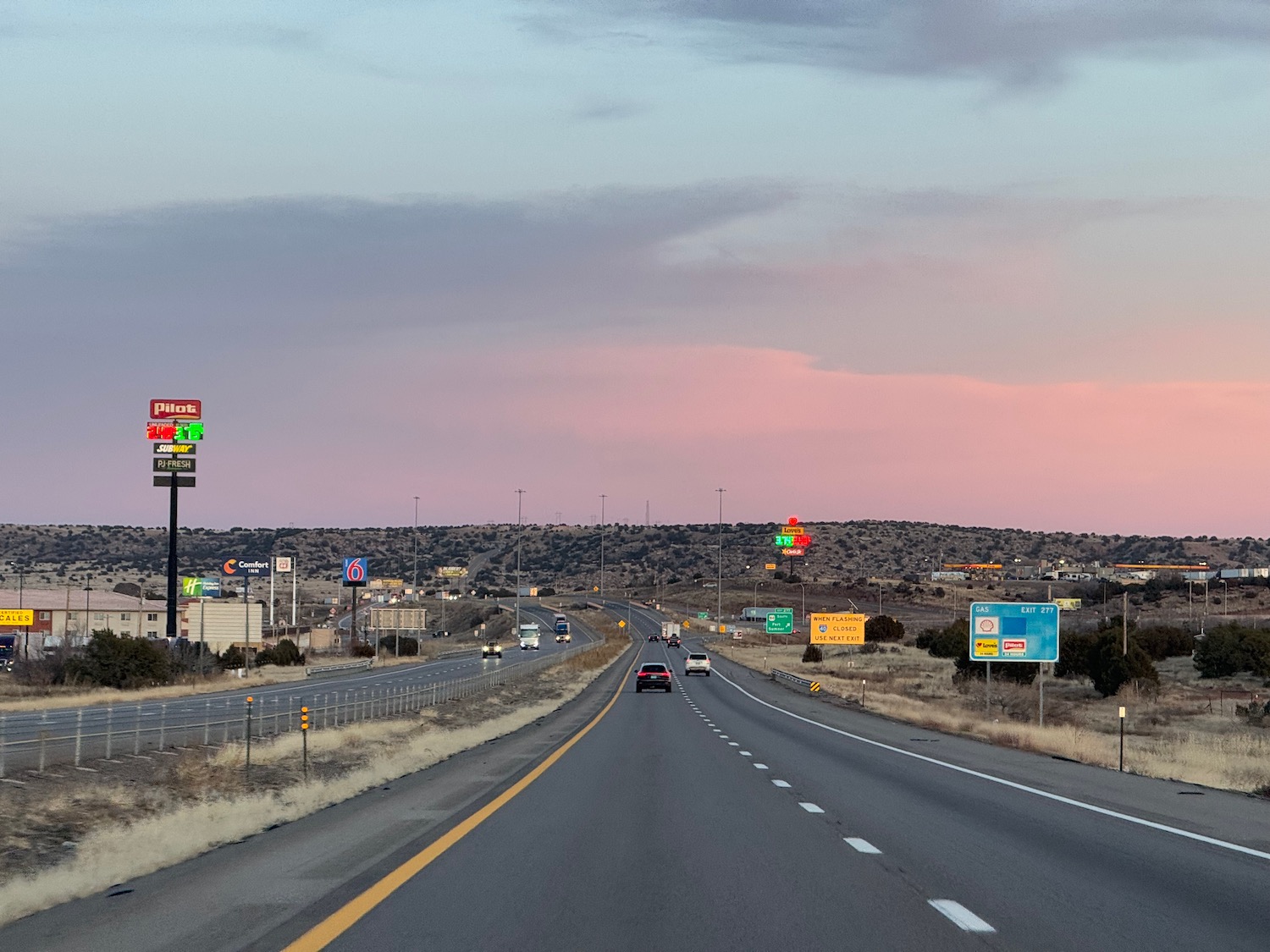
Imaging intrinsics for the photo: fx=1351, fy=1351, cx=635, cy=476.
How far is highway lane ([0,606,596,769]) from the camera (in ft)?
105

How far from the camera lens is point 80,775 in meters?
25.2

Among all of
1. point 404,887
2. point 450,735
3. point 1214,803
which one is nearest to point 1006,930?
point 404,887

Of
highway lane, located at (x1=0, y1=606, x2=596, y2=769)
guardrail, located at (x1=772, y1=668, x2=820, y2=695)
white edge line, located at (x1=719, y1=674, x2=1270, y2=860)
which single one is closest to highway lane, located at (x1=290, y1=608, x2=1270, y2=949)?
white edge line, located at (x1=719, y1=674, x2=1270, y2=860)

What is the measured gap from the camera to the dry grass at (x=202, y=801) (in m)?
12.1

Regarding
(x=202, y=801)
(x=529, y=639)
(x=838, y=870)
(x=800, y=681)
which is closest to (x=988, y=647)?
Answer: (x=800, y=681)

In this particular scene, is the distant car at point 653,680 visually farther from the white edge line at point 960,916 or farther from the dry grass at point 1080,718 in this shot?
the white edge line at point 960,916

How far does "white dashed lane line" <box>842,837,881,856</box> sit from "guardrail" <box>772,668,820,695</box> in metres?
54.4

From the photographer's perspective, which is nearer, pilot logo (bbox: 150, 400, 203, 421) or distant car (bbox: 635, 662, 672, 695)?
distant car (bbox: 635, 662, 672, 695)

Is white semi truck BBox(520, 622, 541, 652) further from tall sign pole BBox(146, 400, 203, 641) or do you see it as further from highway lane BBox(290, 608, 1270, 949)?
highway lane BBox(290, 608, 1270, 949)

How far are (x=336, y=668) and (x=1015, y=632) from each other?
6154 cm

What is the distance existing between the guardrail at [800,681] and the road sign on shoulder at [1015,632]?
69.4 feet

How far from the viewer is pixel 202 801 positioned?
19.0 m

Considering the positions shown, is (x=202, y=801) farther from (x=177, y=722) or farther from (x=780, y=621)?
(x=780, y=621)

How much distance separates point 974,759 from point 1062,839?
13349mm
